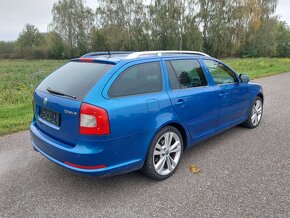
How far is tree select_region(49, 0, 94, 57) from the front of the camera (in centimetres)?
4500

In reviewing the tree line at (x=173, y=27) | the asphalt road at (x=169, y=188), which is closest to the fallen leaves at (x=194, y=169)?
the asphalt road at (x=169, y=188)

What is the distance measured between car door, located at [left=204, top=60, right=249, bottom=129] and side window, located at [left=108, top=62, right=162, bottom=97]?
1.21 metres

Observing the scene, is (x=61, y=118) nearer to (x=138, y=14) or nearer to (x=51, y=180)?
(x=51, y=180)

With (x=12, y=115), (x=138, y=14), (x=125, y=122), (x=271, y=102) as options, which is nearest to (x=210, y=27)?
(x=138, y=14)

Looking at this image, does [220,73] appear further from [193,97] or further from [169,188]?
[169,188]

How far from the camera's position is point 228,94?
4164 millimetres

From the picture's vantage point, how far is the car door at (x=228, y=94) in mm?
4051

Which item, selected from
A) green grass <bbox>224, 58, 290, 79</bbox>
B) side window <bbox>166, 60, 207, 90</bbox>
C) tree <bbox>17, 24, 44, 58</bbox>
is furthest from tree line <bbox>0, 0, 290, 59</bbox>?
side window <bbox>166, 60, 207, 90</bbox>

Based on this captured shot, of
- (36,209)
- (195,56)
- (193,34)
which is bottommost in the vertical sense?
(36,209)

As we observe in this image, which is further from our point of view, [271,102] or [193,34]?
[193,34]

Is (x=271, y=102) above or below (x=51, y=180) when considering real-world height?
above

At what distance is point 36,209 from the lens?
2.62 meters

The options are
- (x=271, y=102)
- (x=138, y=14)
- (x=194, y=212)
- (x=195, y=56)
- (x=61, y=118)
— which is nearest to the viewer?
(x=194, y=212)

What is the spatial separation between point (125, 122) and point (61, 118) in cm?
74
